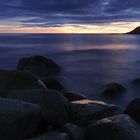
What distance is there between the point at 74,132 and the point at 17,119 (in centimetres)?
151

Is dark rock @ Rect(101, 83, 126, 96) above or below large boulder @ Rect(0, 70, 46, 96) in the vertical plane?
below

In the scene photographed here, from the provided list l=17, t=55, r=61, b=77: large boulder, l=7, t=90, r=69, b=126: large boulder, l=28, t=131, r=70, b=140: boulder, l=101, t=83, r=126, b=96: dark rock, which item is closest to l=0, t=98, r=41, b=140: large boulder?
l=28, t=131, r=70, b=140: boulder

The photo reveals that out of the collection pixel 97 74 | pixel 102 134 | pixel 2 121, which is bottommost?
pixel 97 74

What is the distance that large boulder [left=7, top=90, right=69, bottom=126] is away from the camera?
764 centimetres

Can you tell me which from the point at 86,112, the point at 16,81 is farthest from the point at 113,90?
the point at 86,112

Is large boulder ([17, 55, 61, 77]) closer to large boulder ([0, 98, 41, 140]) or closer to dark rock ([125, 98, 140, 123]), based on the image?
dark rock ([125, 98, 140, 123])

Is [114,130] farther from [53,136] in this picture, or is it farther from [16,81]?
[16,81]

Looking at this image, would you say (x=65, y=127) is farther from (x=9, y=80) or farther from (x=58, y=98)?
(x=9, y=80)

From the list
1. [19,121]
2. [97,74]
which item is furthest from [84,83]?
[19,121]

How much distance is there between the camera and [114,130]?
6934mm

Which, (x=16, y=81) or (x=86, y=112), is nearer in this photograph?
(x=86, y=112)

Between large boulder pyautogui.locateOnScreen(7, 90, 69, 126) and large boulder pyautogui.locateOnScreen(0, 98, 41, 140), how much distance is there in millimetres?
579

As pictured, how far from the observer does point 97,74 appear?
22.0m

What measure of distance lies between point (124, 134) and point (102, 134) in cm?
→ 43
